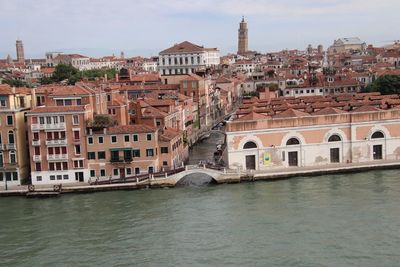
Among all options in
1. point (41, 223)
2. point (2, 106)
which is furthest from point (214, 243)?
point (2, 106)

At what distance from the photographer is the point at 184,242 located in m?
16.0

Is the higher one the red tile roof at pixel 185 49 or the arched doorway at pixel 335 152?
the red tile roof at pixel 185 49

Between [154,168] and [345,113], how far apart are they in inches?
337

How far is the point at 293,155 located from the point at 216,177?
3.62 m

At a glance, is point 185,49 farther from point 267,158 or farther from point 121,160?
point 121,160

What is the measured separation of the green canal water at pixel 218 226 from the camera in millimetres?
14781

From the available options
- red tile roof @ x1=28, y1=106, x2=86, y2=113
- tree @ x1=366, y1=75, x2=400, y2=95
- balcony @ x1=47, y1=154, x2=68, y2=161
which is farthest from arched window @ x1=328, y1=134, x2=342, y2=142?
tree @ x1=366, y1=75, x2=400, y2=95

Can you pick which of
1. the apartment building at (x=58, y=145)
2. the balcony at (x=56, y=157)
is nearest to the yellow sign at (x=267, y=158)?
the apartment building at (x=58, y=145)

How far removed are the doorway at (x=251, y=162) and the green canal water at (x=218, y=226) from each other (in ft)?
5.09

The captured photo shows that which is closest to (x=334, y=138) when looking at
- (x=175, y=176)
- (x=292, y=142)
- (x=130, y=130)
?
(x=292, y=142)

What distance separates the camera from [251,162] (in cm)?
2433

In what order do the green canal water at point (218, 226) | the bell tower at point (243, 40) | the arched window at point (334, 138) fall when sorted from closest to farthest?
the green canal water at point (218, 226)
the arched window at point (334, 138)
the bell tower at point (243, 40)

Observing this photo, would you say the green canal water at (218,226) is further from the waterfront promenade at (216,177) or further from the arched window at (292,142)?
the arched window at (292,142)

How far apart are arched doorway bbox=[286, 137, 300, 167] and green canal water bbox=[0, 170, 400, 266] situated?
5.13 ft
